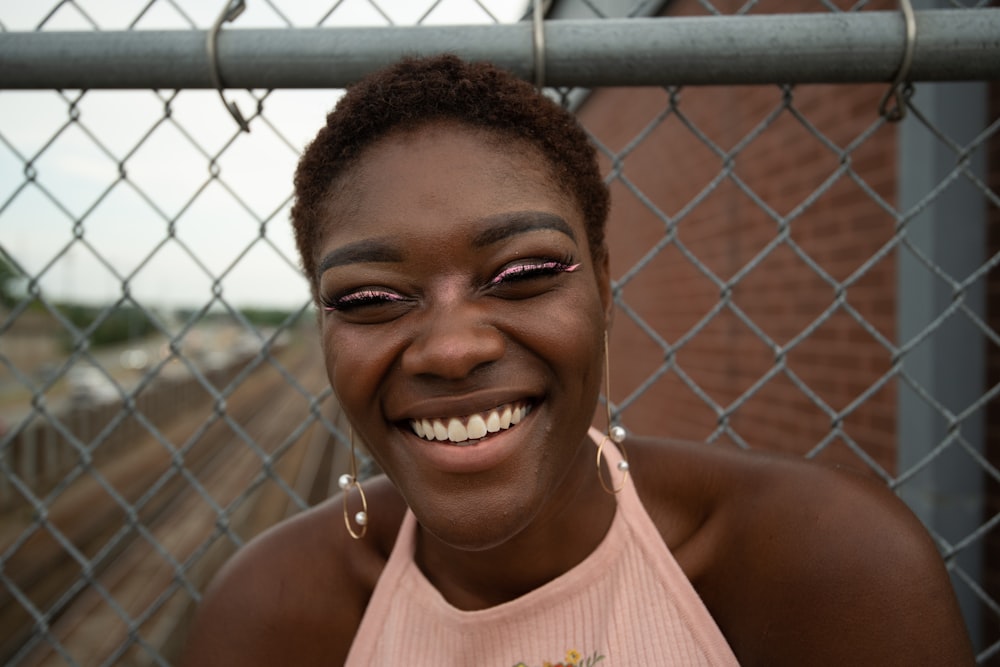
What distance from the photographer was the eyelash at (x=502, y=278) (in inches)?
45.6

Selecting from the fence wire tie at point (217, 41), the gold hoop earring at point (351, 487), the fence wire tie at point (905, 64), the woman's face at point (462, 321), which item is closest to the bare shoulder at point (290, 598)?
the gold hoop earring at point (351, 487)

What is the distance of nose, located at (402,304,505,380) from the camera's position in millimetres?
1100

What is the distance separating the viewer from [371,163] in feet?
3.83

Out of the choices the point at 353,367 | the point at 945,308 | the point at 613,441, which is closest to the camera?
the point at 353,367

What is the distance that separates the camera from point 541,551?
53.9 inches

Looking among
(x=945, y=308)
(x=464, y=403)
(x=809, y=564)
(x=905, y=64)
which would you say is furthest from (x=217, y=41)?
(x=945, y=308)

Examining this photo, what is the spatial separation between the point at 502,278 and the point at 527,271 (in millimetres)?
46

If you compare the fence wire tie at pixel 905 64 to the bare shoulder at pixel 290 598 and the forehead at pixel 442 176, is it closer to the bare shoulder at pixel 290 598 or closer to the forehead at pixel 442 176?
the forehead at pixel 442 176

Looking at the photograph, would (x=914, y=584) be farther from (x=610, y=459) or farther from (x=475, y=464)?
(x=475, y=464)

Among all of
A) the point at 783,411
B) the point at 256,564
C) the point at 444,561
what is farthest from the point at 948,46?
the point at 783,411

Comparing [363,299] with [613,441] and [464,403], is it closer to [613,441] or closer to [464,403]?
[464,403]

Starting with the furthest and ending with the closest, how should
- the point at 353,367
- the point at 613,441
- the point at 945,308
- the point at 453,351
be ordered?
the point at 945,308, the point at 613,441, the point at 353,367, the point at 453,351

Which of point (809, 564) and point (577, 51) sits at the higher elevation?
point (577, 51)

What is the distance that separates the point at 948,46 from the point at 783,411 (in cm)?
283
